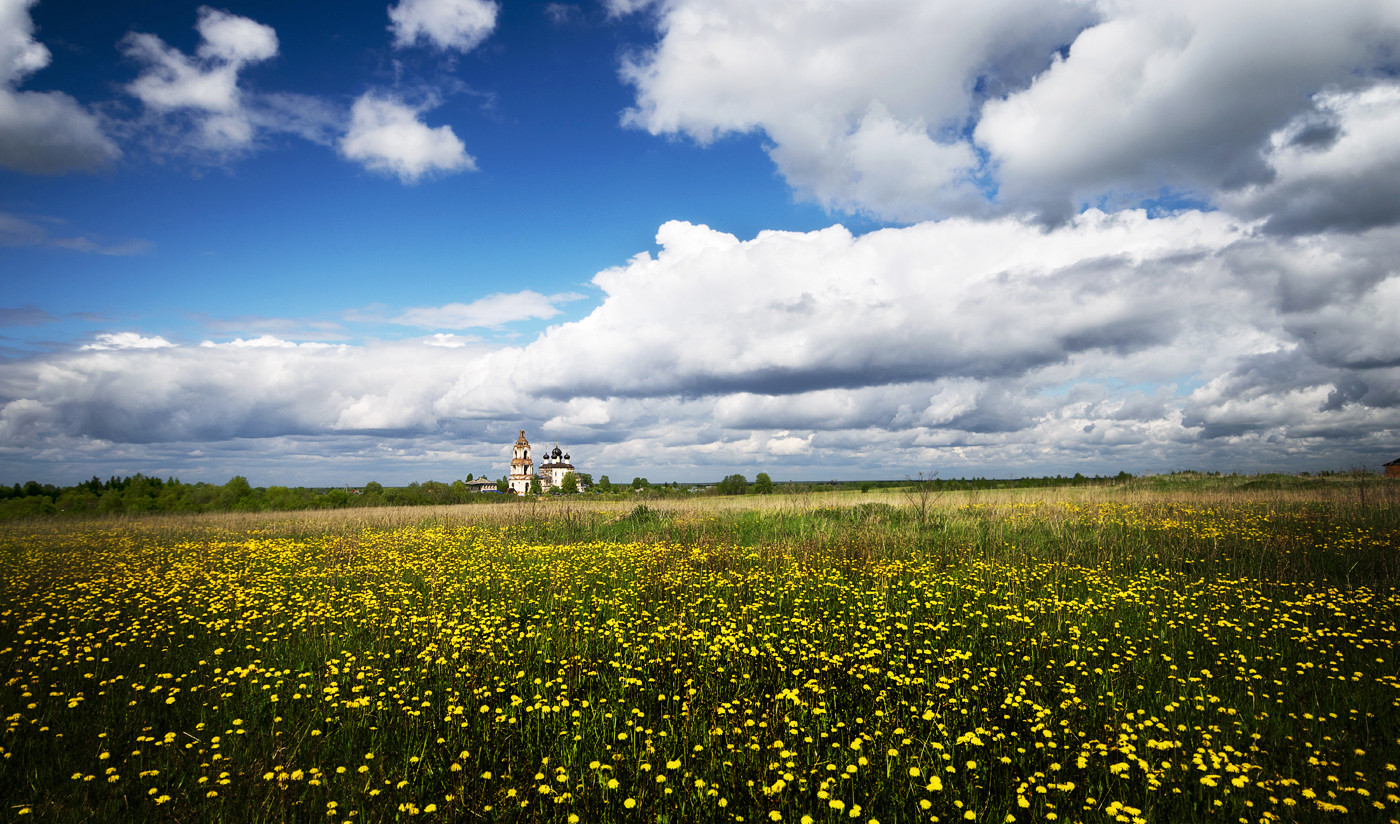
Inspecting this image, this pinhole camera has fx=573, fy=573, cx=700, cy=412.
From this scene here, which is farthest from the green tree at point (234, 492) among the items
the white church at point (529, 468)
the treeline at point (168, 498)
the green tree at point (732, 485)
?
the white church at point (529, 468)

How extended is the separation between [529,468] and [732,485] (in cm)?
11911

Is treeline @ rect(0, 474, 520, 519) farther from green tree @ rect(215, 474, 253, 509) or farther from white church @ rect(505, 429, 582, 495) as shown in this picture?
white church @ rect(505, 429, 582, 495)

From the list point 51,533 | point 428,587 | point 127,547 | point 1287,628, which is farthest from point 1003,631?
point 51,533

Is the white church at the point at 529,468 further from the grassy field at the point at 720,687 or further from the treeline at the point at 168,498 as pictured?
the grassy field at the point at 720,687

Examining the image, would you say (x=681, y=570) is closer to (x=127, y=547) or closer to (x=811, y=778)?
(x=811, y=778)

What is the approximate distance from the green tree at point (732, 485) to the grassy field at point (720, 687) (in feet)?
117

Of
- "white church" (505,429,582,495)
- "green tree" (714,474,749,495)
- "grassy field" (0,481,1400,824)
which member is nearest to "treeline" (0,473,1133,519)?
"green tree" (714,474,749,495)

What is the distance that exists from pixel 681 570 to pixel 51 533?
2599 centimetres

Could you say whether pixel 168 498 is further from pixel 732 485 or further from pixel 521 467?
pixel 521 467

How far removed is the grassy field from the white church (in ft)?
469

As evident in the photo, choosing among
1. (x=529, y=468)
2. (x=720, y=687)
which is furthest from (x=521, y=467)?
(x=720, y=687)

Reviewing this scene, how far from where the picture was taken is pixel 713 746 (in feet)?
15.5

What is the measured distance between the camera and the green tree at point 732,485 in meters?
48.4

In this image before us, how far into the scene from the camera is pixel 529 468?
160000 mm
